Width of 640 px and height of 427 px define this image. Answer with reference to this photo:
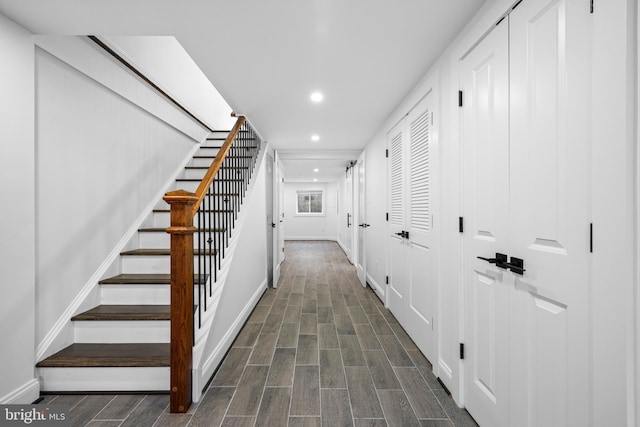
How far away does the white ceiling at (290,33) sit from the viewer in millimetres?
1499

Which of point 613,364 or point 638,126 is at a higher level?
point 638,126

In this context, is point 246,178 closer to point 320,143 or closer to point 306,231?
point 320,143

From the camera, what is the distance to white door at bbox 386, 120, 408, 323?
2941 mm

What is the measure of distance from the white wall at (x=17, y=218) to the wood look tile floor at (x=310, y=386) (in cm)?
31

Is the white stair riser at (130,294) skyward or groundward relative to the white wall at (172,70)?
groundward

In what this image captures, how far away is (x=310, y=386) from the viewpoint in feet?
6.25

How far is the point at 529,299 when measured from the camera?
1208 millimetres

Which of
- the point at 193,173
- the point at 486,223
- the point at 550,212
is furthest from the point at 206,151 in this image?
the point at 550,212

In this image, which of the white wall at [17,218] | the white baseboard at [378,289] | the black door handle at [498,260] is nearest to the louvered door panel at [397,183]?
the white baseboard at [378,289]

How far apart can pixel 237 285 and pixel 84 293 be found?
3.72 feet

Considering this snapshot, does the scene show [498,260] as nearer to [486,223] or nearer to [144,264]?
[486,223]

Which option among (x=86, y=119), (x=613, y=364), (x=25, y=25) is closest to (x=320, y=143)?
(x=86, y=119)

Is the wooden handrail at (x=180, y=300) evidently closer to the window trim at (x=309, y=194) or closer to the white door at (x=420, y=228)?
the white door at (x=420, y=228)

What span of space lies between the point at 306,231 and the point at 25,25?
1017 centimetres
